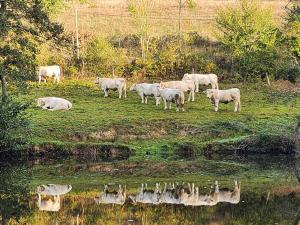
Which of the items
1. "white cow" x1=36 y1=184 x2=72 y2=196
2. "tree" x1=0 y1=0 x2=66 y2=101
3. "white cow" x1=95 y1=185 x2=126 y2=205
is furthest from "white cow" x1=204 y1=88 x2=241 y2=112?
"white cow" x1=36 y1=184 x2=72 y2=196

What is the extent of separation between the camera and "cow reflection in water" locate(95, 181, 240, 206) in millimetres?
24234

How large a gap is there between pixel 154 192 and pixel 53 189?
3.65 meters

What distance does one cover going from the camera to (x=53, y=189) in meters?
26.4

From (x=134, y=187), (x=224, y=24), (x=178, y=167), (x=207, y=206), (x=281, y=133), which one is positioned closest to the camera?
(x=207, y=206)

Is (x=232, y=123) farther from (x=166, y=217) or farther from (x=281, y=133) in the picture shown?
(x=166, y=217)

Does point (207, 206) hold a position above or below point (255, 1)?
below

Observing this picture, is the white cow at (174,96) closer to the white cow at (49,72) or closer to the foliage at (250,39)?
the white cow at (49,72)

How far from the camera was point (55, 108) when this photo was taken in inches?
1535

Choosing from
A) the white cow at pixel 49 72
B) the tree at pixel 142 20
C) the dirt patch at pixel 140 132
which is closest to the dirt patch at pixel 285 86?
the tree at pixel 142 20

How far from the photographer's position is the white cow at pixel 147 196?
2425 centimetres

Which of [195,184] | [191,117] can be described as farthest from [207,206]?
[191,117]

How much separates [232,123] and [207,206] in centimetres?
1293

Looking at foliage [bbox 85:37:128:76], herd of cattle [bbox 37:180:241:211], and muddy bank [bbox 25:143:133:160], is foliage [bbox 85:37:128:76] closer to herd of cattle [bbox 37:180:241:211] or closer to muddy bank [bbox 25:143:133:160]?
muddy bank [bbox 25:143:133:160]

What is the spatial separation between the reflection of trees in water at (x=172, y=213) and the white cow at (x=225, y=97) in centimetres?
1511
